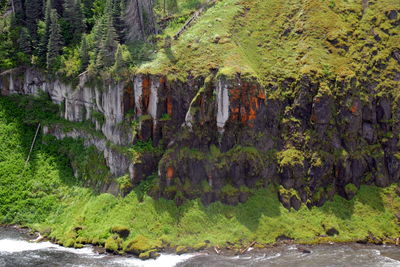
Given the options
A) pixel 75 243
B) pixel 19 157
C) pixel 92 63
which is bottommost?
pixel 75 243

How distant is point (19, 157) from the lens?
65.6m

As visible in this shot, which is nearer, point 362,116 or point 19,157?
point 362,116

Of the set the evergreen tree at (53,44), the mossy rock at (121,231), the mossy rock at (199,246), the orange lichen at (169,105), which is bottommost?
the mossy rock at (199,246)

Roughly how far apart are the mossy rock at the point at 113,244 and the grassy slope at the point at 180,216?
118cm

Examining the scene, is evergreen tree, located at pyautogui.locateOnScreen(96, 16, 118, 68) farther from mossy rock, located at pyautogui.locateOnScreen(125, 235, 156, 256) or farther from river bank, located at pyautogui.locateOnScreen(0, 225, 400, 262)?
mossy rock, located at pyautogui.locateOnScreen(125, 235, 156, 256)

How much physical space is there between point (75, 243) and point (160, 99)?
19.4 metres

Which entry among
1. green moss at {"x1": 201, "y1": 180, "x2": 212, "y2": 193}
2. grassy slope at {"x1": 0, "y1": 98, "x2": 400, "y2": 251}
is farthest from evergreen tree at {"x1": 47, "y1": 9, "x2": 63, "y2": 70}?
green moss at {"x1": 201, "y1": 180, "x2": 212, "y2": 193}

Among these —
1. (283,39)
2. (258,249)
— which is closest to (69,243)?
(258,249)

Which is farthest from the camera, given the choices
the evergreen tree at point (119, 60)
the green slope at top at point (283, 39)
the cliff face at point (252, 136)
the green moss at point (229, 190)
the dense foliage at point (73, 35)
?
the dense foliage at point (73, 35)

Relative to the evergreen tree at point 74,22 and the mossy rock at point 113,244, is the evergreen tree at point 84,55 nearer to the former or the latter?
the evergreen tree at point 74,22

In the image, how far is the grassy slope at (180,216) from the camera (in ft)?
173

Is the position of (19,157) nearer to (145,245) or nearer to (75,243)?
(75,243)

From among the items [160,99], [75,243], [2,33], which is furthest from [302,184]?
[2,33]

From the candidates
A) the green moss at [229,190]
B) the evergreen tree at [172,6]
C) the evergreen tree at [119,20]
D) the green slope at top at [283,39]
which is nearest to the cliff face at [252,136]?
the green moss at [229,190]
